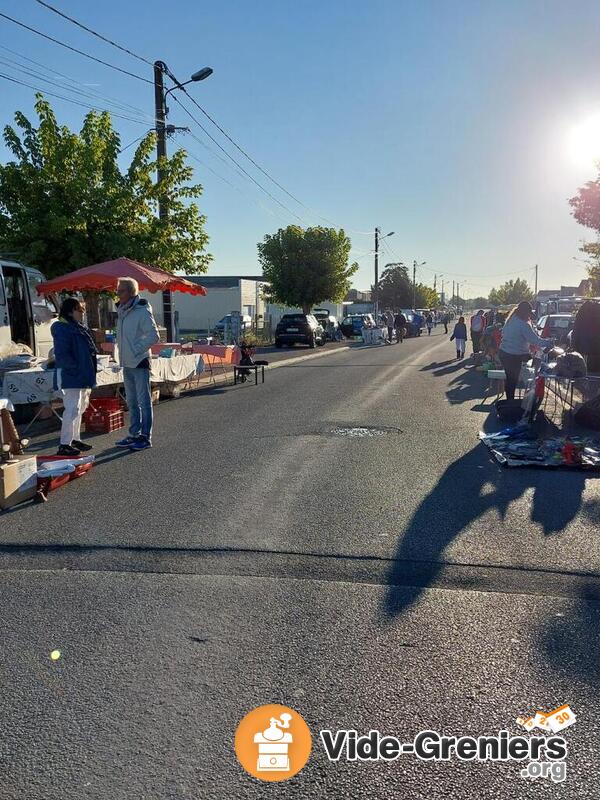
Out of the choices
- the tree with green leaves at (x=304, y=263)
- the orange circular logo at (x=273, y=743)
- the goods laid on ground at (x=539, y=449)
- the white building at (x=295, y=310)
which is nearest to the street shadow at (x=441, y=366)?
the goods laid on ground at (x=539, y=449)

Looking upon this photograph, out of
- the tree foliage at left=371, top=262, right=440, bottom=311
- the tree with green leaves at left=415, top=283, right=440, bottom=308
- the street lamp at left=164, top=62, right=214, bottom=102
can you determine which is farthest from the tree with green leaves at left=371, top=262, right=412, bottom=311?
the street lamp at left=164, top=62, right=214, bottom=102

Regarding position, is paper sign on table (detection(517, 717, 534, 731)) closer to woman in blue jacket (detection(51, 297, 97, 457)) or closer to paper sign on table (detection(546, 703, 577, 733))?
paper sign on table (detection(546, 703, 577, 733))

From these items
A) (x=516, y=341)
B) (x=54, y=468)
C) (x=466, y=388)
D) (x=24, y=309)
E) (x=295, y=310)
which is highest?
(x=24, y=309)

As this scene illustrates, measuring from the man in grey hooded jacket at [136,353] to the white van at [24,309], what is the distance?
3.64 metres

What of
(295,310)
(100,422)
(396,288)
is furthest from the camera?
(396,288)

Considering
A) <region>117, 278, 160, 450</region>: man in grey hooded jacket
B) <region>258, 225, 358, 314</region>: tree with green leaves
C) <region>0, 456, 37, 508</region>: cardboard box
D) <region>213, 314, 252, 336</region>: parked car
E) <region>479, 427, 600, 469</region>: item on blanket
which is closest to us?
<region>0, 456, 37, 508</region>: cardboard box

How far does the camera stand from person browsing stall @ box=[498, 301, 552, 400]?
10.0 m

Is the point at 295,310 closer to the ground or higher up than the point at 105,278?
closer to the ground

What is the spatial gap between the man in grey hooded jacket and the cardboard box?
2.18 meters

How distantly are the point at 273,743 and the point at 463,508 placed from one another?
3418mm

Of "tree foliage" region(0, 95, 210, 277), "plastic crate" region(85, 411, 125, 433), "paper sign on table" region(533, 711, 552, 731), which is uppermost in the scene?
"tree foliage" region(0, 95, 210, 277)

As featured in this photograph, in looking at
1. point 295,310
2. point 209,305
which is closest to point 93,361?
point 209,305

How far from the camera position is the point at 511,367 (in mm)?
10398

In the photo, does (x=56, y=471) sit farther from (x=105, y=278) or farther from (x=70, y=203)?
(x=70, y=203)
